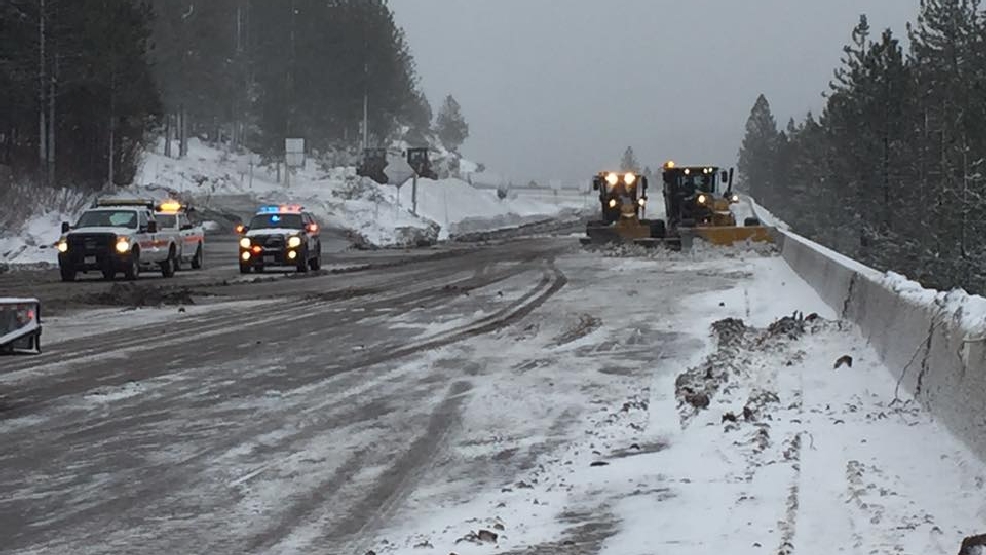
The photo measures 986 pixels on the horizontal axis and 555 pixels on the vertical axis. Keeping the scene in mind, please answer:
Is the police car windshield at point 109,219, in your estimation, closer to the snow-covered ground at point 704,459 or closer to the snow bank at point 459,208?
the snow-covered ground at point 704,459

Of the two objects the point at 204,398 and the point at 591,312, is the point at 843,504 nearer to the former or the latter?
the point at 204,398

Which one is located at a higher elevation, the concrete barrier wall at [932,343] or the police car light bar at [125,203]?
the police car light bar at [125,203]

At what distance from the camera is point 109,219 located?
31.7 m

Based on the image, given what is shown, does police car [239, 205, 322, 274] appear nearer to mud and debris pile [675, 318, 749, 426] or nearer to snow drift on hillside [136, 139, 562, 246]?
mud and debris pile [675, 318, 749, 426]

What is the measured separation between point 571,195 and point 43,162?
107501 millimetres

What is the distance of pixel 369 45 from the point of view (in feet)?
345

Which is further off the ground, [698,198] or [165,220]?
[698,198]

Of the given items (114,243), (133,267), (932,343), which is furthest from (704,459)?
(133,267)

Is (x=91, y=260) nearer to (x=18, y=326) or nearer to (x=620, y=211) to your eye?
(x=620, y=211)

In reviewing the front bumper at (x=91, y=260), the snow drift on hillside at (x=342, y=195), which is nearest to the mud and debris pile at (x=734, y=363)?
the front bumper at (x=91, y=260)

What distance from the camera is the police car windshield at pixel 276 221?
114ft

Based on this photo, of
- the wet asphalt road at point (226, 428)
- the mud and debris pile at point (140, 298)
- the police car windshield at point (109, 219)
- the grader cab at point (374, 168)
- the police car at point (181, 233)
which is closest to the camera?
the wet asphalt road at point (226, 428)

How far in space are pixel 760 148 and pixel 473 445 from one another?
17315cm

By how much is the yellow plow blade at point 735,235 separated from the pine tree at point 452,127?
157 metres
